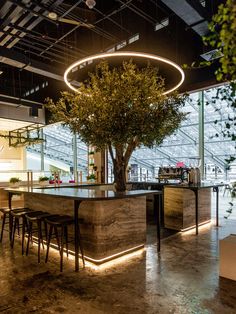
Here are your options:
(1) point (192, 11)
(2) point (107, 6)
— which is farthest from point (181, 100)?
(2) point (107, 6)

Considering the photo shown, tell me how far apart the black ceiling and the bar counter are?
2569mm

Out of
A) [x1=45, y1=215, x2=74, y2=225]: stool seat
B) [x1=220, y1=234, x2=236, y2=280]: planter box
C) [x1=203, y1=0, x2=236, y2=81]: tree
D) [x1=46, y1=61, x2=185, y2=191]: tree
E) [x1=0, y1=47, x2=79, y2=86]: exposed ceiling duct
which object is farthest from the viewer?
[x1=0, y1=47, x2=79, y2=86]: exposed ceiling duct

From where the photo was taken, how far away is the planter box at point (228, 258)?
9.52 ft

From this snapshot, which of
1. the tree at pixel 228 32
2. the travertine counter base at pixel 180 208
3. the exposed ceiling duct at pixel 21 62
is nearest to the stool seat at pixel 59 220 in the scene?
the travertine counter base at pixel 180 208

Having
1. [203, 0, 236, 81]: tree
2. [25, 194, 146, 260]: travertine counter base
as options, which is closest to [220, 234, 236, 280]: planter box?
[25, 194, 146, 260]: travertine counter base

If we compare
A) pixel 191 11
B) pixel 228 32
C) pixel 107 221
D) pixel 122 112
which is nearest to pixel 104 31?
pixel 191 11

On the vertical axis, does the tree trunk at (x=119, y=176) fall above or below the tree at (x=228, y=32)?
below

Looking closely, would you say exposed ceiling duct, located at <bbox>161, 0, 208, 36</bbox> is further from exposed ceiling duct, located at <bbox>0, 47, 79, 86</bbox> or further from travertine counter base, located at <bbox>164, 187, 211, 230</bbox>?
travertine counter base, located at <bbox>164, 187, 211, 230</bbox>

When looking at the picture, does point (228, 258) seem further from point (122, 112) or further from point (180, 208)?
point (122, 112)

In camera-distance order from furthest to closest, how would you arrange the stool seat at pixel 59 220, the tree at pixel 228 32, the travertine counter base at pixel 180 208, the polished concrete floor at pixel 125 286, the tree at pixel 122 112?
the travertine counter base at pixel 180 208 < the tree at pixel 122 112 < the stool seat at pixel 59 220 < the polished concrete floor at pixel 125 286 < the tree at pixel 228 32

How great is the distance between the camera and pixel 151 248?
4.07m

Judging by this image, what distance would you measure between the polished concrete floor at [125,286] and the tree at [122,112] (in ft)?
4.40

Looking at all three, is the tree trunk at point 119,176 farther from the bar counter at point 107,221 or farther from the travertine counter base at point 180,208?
the travertine counter base at point 180,208

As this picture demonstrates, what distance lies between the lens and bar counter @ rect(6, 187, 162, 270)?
11.1 ft
